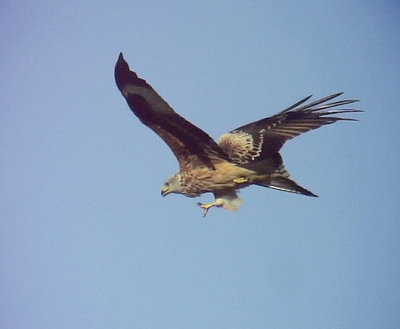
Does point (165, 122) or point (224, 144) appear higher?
point (165, 122)

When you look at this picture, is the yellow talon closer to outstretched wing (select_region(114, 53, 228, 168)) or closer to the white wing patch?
the white wing patch

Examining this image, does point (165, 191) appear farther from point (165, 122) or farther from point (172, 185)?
point (165, 122)

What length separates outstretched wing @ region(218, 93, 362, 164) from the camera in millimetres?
8641

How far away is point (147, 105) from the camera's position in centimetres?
850

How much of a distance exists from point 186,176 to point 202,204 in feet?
1.77

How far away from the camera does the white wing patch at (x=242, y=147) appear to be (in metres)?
8.95

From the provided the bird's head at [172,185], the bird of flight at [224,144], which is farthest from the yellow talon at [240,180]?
the bird's head at [172,185]

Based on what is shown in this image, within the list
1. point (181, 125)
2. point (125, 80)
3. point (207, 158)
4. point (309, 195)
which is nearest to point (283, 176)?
point (309, 195)

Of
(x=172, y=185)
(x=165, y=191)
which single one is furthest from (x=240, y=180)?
(x=165, y=191)

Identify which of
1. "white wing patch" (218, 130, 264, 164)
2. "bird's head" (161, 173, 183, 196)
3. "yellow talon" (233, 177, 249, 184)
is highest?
"bird's head" (161, 173, 183, 196)

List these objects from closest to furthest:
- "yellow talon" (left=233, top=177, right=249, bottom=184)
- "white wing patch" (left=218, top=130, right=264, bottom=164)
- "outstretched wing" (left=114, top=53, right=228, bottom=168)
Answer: "outstretched wing" (left=114, top=53, right=228, bottom=168)
"white wing patch" (left=218, top=130, right=264, bottom=164)
"yellow talon" (left=233, top=177, right=249, bottom=184)

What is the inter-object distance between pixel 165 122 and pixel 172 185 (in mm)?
1444

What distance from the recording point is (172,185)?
9.75 meters

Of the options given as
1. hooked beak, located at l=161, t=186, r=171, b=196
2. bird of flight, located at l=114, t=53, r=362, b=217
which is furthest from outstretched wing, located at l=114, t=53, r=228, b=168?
hooked beak, located at l=161, t=186, r=171, b=196
